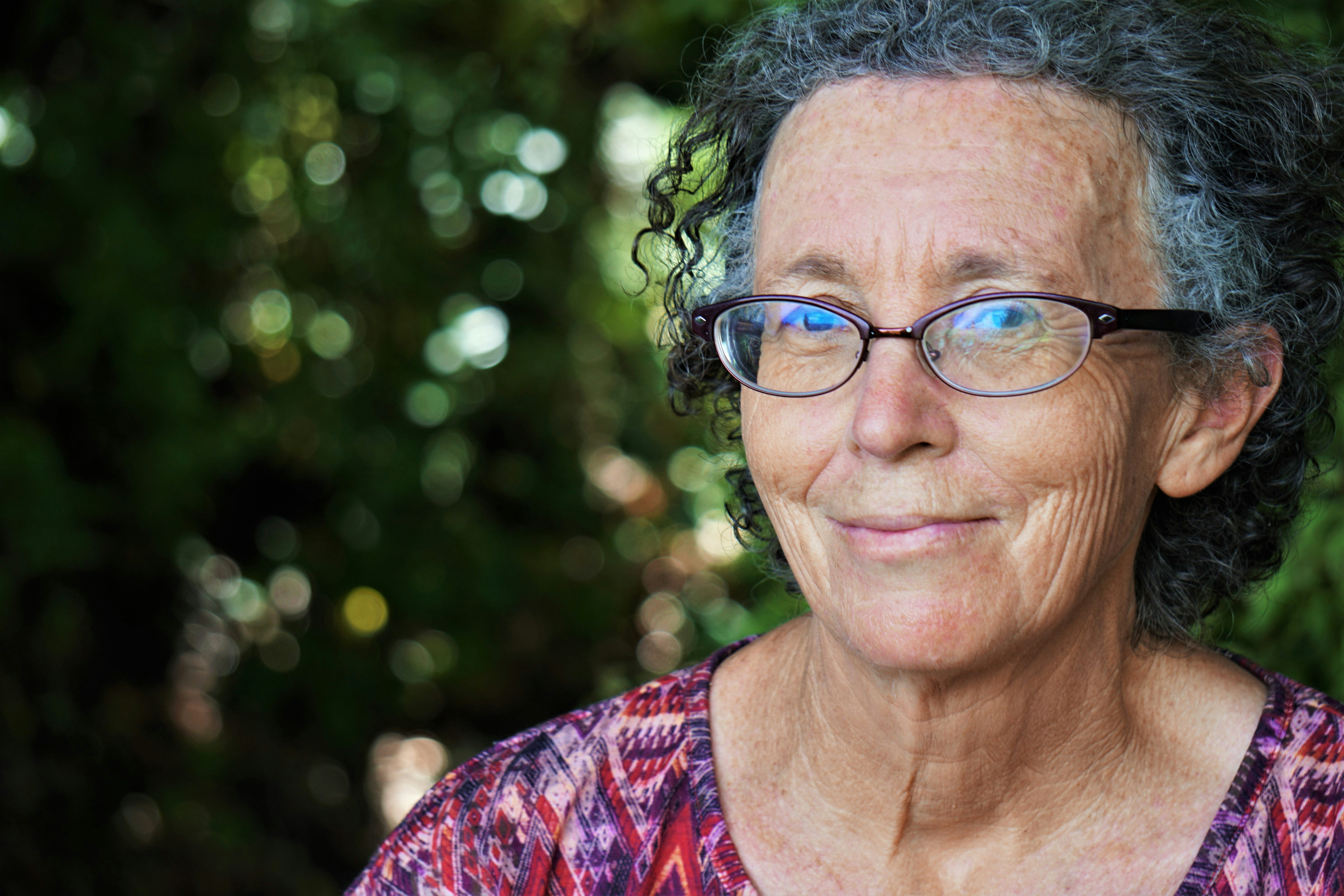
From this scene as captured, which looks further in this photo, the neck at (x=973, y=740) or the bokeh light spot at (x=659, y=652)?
the bokeh light spot at (x=659, y=652)

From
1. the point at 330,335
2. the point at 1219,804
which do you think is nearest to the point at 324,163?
the point at 330,335

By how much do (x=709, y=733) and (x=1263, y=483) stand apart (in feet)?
3.00

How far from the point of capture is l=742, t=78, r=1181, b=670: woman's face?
4.66 ft

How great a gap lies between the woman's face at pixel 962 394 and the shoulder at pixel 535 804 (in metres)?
0.39

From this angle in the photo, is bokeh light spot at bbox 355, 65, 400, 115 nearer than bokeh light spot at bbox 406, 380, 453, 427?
Yes

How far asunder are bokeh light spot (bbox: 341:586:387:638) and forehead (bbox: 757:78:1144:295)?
2613mm

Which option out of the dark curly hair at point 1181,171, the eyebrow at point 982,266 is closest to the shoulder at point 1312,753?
the dark curly hair at point 1181,171

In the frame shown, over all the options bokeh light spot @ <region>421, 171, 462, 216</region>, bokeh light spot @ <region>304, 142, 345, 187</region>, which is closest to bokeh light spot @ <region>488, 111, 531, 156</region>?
bokeh light spot @ <region>421, 171, 462, 216</region>

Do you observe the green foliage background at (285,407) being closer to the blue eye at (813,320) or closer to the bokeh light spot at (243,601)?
the bokeh light spot at (243,601)

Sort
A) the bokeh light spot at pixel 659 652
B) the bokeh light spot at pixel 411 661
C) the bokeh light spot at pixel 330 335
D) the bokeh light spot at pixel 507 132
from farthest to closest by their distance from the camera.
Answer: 1. the bokeh light spot at pixel 659 652
2. the bokeh light spot at pixel 411 661
3. the bokeh light spot at pixel 330 335
4. the bokeh light spot at pixel 507 132

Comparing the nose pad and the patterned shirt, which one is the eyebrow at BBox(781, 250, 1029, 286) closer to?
the nose pad

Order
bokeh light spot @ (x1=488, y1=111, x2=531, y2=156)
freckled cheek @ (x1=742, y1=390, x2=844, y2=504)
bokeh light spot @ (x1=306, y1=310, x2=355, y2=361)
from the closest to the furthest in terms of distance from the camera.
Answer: freckled cheek @ (x1=742, y1=390, x2=844, y2=504), bokeh light spot @ (x1=488, y1=111, x2=531, y2=156), bokeh light spot @ (x1=306, y1=310, x2=355, y2=361)

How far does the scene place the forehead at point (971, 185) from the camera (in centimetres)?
142

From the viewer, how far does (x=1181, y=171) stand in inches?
60.3
